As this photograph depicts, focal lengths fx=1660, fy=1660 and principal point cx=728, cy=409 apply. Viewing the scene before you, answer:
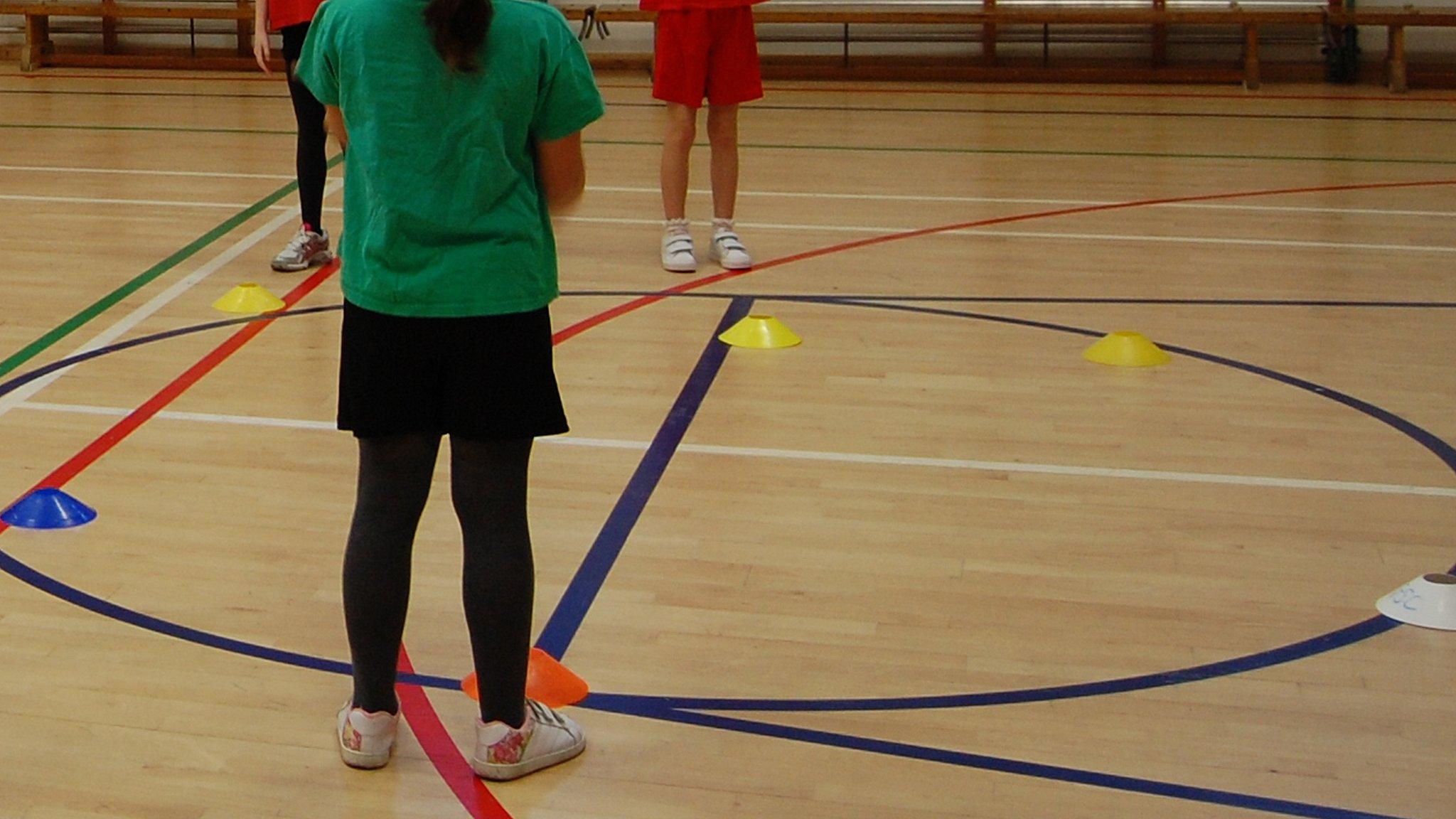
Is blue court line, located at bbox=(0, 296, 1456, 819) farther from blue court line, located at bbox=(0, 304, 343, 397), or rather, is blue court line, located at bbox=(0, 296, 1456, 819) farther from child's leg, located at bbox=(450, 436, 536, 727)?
blue court line, located at bbox=(0, 304, 343, 397)

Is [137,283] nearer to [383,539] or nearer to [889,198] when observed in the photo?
[889,198]

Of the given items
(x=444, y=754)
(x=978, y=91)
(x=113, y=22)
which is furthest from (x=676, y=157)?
(x=113, y=22)

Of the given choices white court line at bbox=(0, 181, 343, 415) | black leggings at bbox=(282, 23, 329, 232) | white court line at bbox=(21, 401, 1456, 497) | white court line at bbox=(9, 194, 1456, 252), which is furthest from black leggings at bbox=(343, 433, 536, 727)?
white court line at bbox=(9, 194, 1456, 252)

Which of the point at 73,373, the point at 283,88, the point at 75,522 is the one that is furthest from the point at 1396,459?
the point at 283,88

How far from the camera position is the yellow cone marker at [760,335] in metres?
3.95

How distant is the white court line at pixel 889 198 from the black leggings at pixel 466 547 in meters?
4.00

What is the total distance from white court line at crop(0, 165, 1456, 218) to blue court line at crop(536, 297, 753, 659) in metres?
1.89

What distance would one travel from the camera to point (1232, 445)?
10.7 feet

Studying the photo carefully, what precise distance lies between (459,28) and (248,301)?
2.75 meters

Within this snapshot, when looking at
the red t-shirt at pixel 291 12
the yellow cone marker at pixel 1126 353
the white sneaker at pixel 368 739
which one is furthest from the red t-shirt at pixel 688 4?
the white sneaker at pixel 368 739

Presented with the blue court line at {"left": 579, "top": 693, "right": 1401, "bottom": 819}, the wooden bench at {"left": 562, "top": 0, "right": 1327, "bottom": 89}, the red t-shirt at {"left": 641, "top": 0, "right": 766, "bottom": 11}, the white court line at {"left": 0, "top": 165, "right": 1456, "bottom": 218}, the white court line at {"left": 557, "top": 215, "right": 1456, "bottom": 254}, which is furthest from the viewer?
the wooden bench at {"left": 562, "top": 0, "right": 1327, "bottom": 89}

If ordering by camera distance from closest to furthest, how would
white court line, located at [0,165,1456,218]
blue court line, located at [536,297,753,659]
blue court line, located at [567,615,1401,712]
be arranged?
1. blue court line, located at [567,615,1401,712]
2. blue court line, located at [536,297,753,659]
3. white court line, located at [0,165,1456,218]

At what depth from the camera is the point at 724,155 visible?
4.75 meters

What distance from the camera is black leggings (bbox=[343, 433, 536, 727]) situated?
6.30 feet
